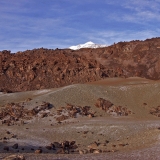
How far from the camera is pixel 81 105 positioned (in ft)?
79.0

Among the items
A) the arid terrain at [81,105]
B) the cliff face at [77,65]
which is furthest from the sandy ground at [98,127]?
the cliff face at [77,65]

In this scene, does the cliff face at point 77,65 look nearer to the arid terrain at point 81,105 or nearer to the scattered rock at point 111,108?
the arid terrain at point 81,105

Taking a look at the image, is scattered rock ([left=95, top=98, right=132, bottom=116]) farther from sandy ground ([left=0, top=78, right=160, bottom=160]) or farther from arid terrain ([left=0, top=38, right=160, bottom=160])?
sandy ground ([left=0, top=78, right=160, bottom=160])

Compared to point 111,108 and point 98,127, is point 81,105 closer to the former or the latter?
point 111,108

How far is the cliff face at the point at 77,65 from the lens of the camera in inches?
1508

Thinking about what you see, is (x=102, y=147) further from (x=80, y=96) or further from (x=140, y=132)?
(x=80, y=96)

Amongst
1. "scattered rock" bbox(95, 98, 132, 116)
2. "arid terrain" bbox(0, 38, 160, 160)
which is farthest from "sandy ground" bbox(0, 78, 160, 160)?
"scattered rock" bbox(95, 98, 132, 116)

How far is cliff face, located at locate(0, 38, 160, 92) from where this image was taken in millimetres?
38312

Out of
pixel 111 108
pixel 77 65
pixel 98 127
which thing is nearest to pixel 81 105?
pixel 111 108

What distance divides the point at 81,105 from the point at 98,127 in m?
5.50

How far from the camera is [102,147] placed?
50.3 feet

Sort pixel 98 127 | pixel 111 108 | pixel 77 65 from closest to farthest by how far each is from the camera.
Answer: pixel 98 127, pixel 111 108, pixel 77 65

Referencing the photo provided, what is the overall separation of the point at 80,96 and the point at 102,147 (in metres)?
10.0

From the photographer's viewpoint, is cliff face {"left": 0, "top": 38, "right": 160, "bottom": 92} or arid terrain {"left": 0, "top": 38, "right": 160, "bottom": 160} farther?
cliff face {"left": 0, "top": 38, "right": 160, "bottom": 92}
